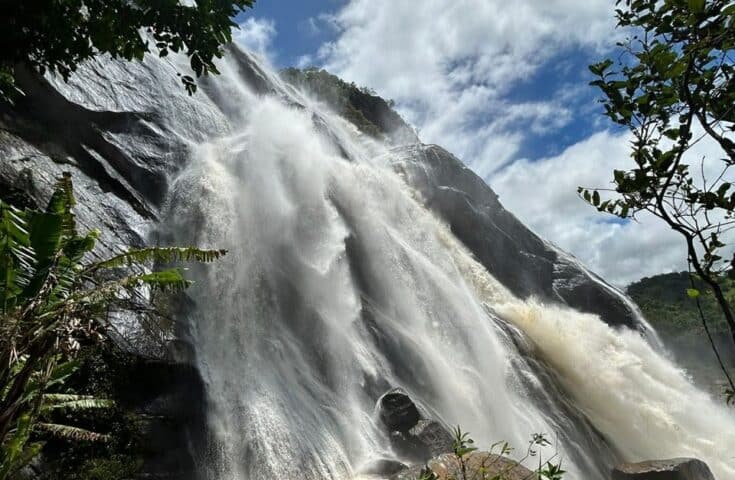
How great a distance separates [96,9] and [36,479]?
6.89 metres

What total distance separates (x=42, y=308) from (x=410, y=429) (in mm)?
8825

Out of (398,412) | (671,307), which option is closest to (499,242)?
(398,412)

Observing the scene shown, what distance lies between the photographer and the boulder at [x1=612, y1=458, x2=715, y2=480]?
14148mm

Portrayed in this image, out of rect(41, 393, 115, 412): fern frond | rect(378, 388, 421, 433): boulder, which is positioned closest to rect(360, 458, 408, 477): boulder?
rect(378, 388, 421, 433): boulder

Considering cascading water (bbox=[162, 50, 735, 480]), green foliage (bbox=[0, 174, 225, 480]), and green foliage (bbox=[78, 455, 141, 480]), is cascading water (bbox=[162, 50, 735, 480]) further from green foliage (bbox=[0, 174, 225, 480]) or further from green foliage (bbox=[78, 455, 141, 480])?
green foliage (bbox=[0, 174, 225, 480])

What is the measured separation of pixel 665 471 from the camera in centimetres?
1419

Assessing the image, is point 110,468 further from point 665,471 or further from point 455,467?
point 665,471

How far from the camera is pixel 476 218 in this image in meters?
34.4

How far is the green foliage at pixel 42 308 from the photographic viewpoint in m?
4.19

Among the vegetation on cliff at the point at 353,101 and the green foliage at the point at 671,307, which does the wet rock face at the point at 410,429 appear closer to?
the green foliage at the point at 671,307

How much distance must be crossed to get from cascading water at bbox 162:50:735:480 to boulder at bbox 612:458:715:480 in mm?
1133

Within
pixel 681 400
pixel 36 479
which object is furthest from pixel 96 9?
pixel 681 400

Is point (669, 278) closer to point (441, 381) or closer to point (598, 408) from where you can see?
point (598, 408)

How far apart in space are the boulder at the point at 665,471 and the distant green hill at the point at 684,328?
11759 millimetres
